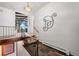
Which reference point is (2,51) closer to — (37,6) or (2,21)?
(2,21)

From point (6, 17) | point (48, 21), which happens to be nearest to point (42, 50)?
point (48, 21)

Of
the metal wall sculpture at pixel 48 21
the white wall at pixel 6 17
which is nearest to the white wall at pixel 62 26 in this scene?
the metal wall sculpture at pixel 48 21

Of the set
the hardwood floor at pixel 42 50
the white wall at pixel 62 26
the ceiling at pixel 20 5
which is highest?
the ceiling at pixel 20 5

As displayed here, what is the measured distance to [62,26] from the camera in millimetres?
1704

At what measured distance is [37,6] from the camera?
1746mm

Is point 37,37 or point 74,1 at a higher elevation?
point 74,1

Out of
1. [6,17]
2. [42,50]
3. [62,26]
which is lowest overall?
[42,50]

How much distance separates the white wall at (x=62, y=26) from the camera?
164 centimetres

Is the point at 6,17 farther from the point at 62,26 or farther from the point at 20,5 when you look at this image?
the point at 62,26

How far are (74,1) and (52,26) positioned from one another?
21.1 inches

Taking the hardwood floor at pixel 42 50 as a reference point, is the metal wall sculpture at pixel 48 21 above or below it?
above

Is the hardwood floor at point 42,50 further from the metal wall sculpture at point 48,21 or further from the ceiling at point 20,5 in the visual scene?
the ceiling at point 20,5

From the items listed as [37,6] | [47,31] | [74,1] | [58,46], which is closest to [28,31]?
[47,31]

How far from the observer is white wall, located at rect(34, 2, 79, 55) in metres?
1.64
